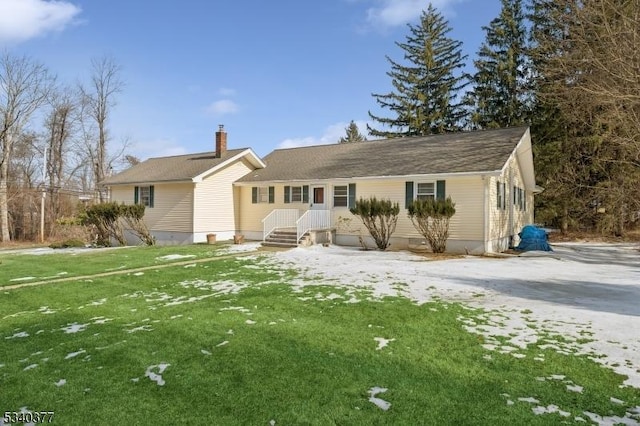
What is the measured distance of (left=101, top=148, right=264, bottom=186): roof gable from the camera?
1948cm

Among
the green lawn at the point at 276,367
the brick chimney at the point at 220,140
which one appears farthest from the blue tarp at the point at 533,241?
the brick chimney at the point at 220,140

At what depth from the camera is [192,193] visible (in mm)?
19031

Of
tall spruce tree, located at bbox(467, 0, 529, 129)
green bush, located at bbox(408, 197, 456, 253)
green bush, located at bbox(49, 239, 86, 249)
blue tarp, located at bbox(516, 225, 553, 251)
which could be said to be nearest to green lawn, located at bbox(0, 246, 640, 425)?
green bush, located at bbox(408, 197, 456, 253)

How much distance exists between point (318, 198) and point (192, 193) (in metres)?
5.92

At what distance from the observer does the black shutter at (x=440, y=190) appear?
15.4m

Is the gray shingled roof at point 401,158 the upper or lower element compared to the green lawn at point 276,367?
upper

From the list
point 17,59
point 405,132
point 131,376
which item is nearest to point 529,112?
point 405,132

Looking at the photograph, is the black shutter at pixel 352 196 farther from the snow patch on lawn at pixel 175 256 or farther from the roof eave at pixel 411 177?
the snow patch on lawn at pixel 175 256

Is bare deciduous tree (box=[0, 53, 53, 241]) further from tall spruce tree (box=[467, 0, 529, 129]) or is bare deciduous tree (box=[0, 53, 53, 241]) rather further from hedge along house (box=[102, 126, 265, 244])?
tall spruce tree (box=[467, 0, 529, 129])

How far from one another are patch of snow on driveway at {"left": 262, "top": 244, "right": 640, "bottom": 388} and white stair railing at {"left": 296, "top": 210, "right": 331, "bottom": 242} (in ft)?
5.62

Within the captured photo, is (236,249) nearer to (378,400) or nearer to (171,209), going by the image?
(171,209)

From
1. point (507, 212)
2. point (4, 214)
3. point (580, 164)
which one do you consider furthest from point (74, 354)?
point (580, 164)

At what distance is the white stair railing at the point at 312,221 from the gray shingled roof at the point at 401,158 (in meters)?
1.70

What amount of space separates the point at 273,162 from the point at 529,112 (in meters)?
19.6
